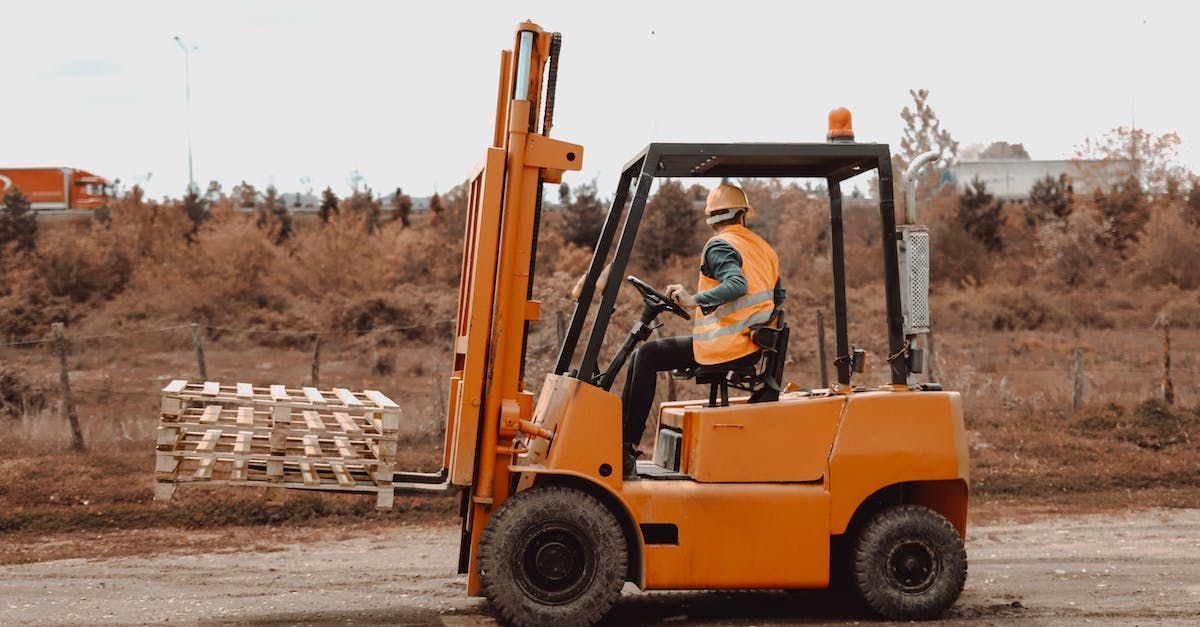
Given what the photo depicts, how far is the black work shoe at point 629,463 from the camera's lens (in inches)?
269

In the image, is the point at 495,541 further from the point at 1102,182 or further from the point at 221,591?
the point at 1102,182

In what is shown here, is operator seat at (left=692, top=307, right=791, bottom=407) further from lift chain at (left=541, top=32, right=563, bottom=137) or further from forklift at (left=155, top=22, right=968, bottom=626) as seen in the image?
lift chain at (left=541, top=32, right=563, bottom=137)

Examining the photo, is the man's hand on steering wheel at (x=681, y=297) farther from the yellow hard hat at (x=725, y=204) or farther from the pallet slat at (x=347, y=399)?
the pallet slat at (x=347, y=399)

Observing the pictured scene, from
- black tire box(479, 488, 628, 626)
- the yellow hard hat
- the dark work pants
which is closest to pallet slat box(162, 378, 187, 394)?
black tire box(479, 488, 628, 626)

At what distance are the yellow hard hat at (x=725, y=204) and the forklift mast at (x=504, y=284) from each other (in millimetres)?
810

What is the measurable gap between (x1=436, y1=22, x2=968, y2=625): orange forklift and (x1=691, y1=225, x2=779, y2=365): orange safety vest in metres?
0.13

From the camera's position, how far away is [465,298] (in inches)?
285

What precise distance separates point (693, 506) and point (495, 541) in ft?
3.52

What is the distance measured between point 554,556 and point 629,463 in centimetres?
68

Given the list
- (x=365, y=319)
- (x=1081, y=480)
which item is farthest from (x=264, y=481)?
(x=365, y=319)

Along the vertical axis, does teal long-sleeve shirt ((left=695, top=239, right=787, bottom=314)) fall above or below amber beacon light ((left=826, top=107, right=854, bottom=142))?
below

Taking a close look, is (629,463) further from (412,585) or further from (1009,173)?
(1009,173)

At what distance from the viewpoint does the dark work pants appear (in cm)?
687

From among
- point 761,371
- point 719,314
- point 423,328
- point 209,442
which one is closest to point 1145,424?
point 761,371
